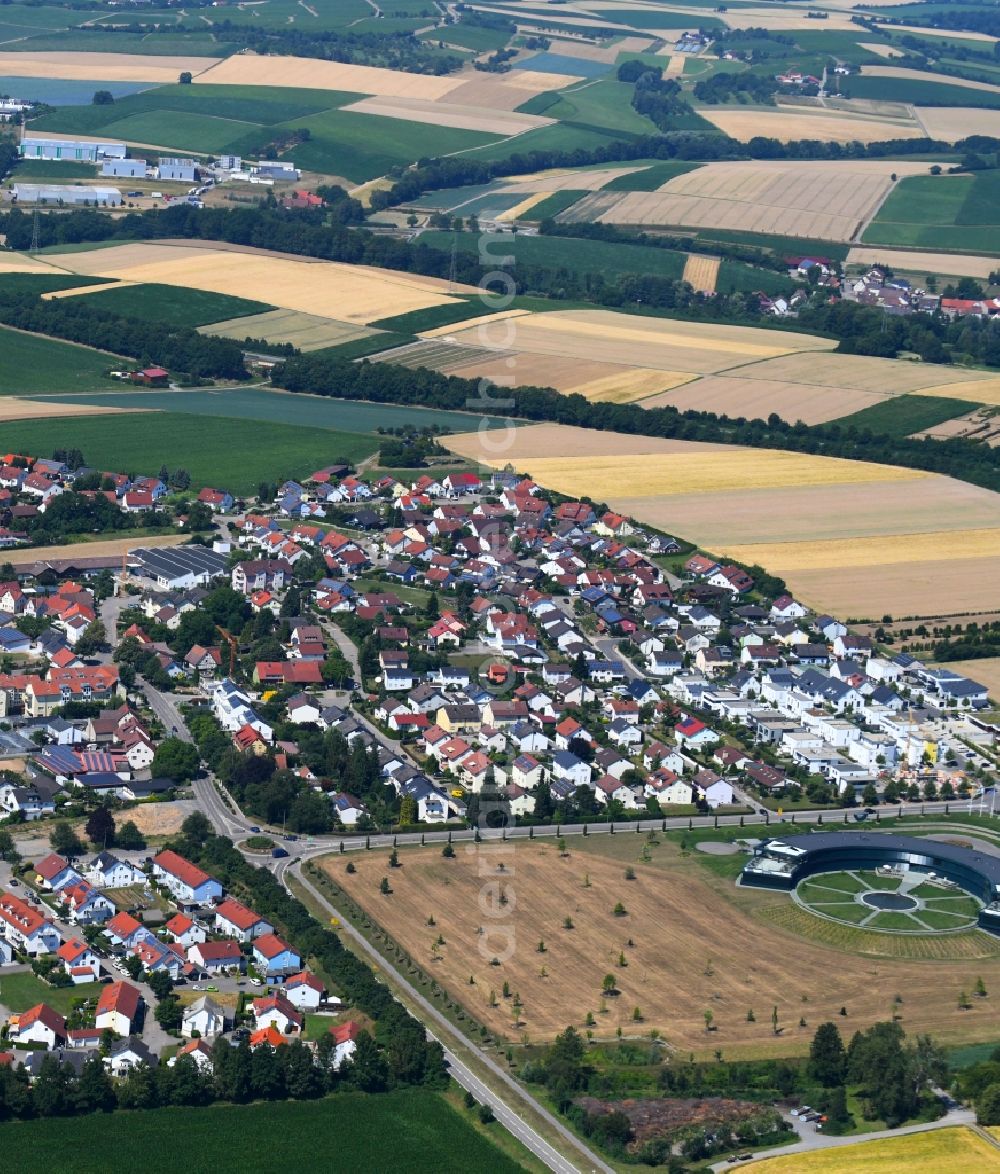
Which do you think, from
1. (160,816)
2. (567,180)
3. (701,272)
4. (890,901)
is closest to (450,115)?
(567,180)

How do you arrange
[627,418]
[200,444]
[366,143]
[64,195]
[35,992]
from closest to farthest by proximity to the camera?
1. [35,992]
2. [200,444]
3. [627,418]
4. [64,195]
5. [366,143]

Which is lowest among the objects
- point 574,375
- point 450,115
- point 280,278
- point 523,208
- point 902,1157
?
point 902,1157

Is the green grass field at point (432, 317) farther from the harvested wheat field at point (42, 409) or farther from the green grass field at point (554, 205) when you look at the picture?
the green grass field at point (554, 205)

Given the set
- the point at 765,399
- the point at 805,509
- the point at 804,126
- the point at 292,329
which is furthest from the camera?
the point at 804,126

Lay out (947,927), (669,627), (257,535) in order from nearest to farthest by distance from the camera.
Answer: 1. (947,927)
2. (669,627)
3. (257,535)

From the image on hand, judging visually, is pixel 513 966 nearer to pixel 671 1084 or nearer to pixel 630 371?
pixel 671 1084

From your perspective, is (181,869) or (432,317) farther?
(432,317)

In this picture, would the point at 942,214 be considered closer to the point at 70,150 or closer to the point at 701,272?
the point at 701,272

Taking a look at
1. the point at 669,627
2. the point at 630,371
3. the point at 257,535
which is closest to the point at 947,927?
the point at 669,627
